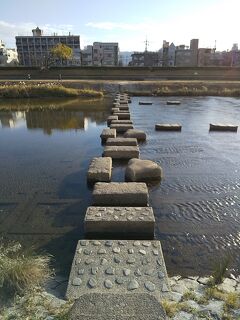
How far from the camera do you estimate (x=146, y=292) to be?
270cm

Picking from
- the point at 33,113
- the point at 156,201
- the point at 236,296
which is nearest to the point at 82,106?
the point at 33,113

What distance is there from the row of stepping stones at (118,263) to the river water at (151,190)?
35 cm

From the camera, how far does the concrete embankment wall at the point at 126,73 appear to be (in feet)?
117

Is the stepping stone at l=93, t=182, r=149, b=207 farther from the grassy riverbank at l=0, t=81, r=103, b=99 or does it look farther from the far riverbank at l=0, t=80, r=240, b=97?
the far riverbank at l=0, t=80, r=240, b=97

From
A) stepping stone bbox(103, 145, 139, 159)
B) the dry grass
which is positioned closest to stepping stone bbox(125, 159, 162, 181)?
stepping stone bbox(103, 145, 139, 159)

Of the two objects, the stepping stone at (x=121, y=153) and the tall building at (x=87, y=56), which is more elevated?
the tall building at (x=87, y=56)

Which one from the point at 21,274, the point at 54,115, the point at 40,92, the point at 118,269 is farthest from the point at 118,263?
the point at 40,92

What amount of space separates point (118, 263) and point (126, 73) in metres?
36.1

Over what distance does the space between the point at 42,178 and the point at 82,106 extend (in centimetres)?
1066

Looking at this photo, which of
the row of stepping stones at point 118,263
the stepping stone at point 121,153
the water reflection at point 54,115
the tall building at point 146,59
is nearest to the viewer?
the row of stepping stones at point 118,263

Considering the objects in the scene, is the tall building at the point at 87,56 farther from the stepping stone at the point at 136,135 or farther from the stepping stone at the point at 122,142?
the stepping stone at the point at 122,142

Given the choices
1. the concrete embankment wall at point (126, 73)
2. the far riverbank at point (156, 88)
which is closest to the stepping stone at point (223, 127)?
the far riverbank at point (156, 88)

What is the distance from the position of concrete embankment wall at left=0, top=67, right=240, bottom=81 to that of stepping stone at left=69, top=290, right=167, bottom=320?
33897 mm

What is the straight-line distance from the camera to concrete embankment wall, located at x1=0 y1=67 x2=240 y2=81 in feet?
117
